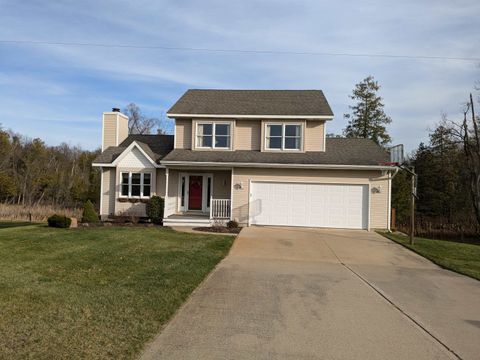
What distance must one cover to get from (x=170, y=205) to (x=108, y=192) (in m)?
Answer: 3.41

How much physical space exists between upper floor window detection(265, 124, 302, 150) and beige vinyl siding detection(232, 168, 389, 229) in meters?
1.65

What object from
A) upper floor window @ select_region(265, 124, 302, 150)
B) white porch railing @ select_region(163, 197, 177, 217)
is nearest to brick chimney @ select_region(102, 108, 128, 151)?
white porch railing @ select_region(163, 197, 177, 217)

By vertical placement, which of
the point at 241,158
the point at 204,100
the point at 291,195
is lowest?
the point at 291,195

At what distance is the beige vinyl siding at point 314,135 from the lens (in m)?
20.4

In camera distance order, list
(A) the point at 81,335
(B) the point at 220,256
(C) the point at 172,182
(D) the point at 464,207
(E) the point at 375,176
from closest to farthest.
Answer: (A) the point at 81,335 < (B) the point at 220,256 < (E) the point at 375,176 < (C) the point at 172,182 < (D) the point at 464,207

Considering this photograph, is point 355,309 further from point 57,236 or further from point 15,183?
point 15,183

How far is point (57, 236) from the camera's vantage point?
13.8 metres

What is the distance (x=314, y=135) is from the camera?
20.5 m

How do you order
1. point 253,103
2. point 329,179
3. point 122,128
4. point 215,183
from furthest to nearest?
point 122,128 < point 253,103 < point 215,183 < point 329,179

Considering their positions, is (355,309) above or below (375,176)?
below

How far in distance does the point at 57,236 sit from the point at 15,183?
99.3ft

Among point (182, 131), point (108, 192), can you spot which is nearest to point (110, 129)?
point (108, 192)

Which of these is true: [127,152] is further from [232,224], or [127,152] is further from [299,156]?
[299,156]

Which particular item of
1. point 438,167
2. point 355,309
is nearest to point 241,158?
point 355,309
